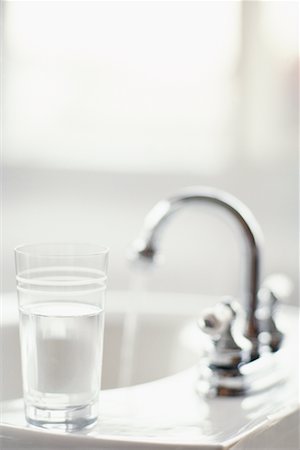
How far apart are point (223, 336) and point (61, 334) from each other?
24 centimetres

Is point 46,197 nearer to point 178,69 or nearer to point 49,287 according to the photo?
point 178,69

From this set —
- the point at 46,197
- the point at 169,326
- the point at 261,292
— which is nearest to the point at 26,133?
the point at 46,197

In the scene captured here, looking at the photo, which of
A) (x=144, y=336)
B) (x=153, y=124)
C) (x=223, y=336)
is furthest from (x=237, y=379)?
(x=153, y=124)

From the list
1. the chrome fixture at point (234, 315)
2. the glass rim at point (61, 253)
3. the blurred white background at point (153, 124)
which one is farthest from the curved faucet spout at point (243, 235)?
the blurred white background at point (153, 124)

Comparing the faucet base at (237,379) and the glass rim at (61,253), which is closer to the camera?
the glass rim at (61,253)

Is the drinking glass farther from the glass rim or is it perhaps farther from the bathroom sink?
the bathroom sink

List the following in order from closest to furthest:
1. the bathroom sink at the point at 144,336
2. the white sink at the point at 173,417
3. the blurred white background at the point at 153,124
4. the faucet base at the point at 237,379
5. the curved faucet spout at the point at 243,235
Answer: the white sink at the point at 173,417 < the faucet base at the point at 237,379 < the curved faucet spout at the point at 243,235 < the bathroom sink at the point at 144,336 < the blurred white background at the point at 153,124

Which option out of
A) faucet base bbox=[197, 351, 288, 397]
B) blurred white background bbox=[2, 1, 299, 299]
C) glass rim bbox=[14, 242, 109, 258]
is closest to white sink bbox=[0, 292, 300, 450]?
faucet base bbox=[197, 351, 288, 397]

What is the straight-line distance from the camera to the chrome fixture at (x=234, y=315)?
844 millimetres

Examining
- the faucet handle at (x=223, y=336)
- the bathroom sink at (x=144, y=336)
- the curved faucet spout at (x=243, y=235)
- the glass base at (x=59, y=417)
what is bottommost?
the bathroom sink at (x=144, y=336)

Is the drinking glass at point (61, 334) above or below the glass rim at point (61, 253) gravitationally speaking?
below

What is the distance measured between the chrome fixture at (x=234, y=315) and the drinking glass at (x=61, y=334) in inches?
7.0

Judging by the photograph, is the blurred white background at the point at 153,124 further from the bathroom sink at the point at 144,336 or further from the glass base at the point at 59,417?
the glass base at the point at 59,417

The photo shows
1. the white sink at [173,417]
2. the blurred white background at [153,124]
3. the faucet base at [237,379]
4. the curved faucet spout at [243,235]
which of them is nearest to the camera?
the white sink at [173,417]
